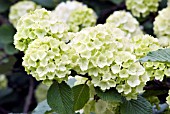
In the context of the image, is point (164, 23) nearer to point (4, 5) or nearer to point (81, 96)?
point (81, 96)

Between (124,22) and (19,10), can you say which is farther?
(19,10)

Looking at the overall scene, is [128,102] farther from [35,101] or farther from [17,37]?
[35,101]

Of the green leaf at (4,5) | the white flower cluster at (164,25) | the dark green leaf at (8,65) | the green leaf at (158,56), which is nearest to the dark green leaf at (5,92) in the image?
the dark green leaf at (8,65)

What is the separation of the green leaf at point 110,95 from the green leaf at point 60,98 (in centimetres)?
9

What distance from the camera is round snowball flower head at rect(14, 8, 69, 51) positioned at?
149cm

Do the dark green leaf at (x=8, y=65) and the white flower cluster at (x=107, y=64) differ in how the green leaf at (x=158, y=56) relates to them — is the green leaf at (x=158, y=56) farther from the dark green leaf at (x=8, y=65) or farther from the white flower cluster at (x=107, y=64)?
the dark green leaf at (x=8, y=65)

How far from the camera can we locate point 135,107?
1504 mm

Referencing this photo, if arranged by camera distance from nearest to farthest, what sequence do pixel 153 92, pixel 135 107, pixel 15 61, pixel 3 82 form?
pixel 135 107 < pixel 153 92 < pixel 15 61 < pixel 3 82

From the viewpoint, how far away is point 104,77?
4.70ft

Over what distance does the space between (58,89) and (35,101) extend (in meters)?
1.88

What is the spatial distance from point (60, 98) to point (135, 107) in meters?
0.24

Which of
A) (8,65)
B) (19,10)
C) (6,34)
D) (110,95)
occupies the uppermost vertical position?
(110,95)

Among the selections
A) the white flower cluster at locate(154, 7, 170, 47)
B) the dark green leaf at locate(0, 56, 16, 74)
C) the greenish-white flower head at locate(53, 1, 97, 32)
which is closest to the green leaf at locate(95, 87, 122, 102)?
the white flower cluster at locate(154, 7, 170, 47)

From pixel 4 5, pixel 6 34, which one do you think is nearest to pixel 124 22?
pixel 6 34
